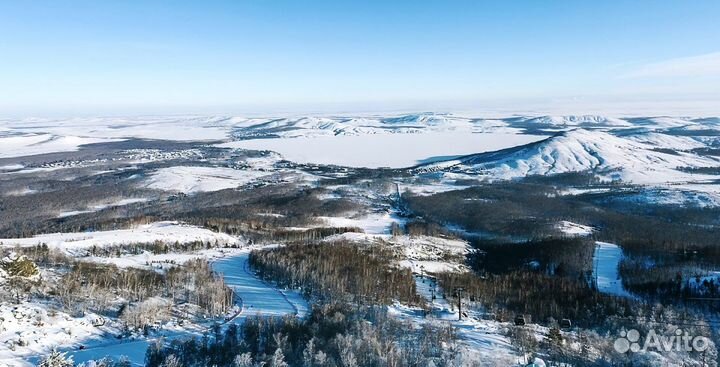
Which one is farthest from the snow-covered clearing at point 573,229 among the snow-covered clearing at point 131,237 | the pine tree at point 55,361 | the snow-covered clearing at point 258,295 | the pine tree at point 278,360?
the pine tree at point 55,361

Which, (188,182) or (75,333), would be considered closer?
(75,333)

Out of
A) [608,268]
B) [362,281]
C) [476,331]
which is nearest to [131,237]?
[362,281]

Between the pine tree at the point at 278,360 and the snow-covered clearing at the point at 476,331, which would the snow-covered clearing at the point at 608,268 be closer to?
the snow-covered clearing at the point at 476,331

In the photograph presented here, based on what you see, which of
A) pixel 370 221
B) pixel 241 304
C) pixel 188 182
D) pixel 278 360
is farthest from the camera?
pixel 188 182

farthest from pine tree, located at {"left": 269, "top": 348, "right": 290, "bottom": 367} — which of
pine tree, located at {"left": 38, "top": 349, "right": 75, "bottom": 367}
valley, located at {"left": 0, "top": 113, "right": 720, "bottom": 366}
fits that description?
pine tree, located at {"left": 38, "top": 349, "right": 75, "bottom": 367}

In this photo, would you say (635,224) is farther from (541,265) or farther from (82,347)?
(82,347)

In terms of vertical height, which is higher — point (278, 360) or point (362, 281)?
point (278, 360)

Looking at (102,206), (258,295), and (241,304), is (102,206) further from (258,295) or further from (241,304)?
(241,304)

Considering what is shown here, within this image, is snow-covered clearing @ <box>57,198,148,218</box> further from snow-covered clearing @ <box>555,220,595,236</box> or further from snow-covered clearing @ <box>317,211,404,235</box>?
snow-covered clearing @ <box>555,220,595,236</box>
